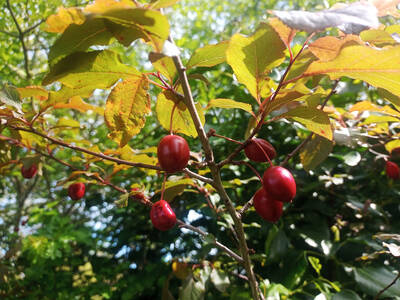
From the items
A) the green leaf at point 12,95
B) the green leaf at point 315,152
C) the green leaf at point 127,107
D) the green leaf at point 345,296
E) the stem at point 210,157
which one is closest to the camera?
the stem at point 210,157

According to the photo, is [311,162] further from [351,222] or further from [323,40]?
[351,222]

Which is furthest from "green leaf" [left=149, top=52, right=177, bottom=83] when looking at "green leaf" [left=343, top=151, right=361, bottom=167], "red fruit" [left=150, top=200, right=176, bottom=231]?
"green leaf" [left=343, top=151, right=361, bottom=167]

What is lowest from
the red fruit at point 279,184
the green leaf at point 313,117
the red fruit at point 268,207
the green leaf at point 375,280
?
the green leaf at point 375,280

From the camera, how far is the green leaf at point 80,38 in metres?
0.54

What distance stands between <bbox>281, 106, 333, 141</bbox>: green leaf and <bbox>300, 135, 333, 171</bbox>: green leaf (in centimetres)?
26

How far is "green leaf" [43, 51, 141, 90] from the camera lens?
583 millimetres

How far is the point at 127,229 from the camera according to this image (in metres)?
1.77

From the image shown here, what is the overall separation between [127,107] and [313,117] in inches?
17.1

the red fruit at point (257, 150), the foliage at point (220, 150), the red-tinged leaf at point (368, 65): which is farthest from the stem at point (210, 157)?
the red-tinged leaf at point (368, 65)

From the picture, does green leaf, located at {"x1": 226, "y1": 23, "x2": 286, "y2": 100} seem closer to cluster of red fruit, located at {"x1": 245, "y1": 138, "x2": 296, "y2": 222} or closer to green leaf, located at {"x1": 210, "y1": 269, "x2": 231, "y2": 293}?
cluster of red fruit, located at {"x1": 245, "y1": 138, "x2": 296, "y2": 222}

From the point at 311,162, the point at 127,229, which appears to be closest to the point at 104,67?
the point at 311,162

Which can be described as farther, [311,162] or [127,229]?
[127,229]

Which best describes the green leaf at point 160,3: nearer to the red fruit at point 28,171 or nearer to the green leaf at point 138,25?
the green leaf at point 138,25

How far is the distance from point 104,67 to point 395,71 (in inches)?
21.9
